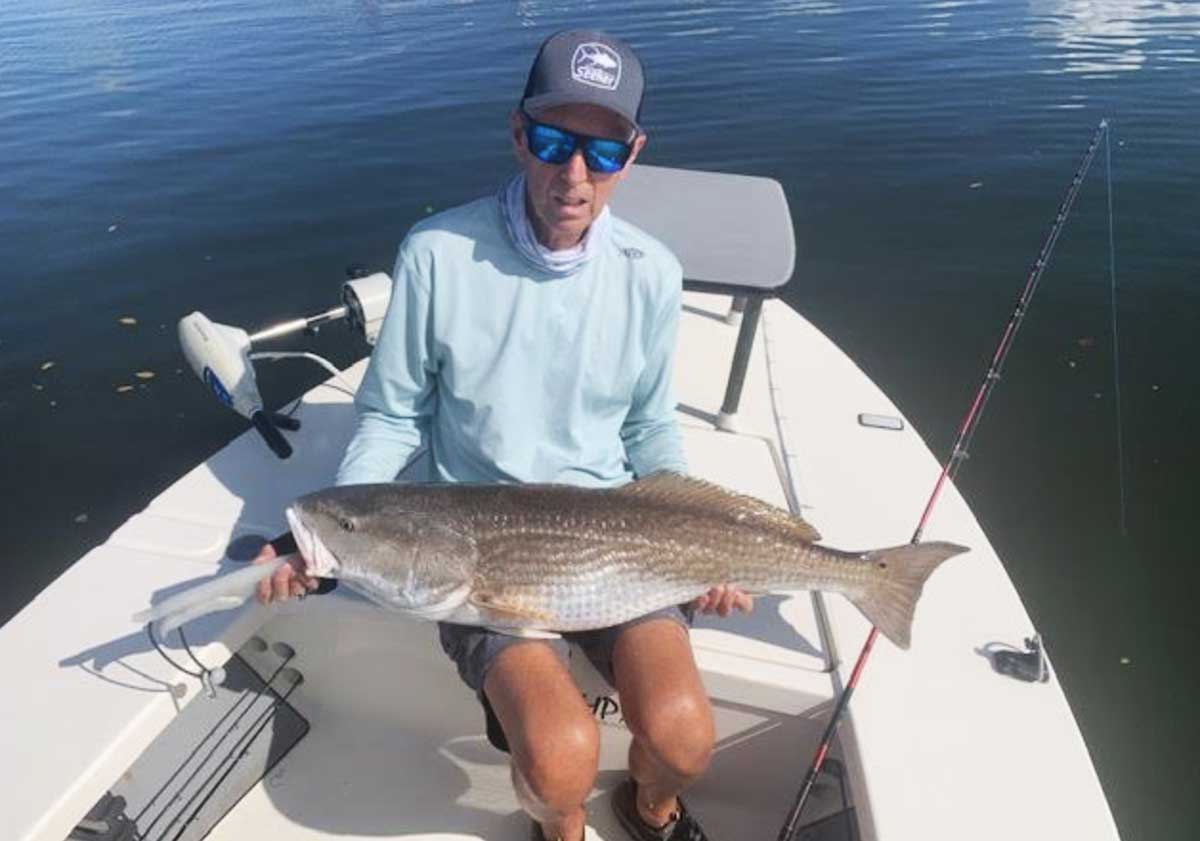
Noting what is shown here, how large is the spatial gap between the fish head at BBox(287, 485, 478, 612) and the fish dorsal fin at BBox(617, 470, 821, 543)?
0.62 m

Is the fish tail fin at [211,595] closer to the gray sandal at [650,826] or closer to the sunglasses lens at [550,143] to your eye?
the sunglasses lens at [550,143]

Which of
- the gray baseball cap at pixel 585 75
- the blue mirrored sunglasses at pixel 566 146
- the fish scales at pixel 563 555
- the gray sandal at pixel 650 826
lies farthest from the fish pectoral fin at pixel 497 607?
the gray baseball cap at pixel 585 75

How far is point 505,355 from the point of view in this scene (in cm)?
294

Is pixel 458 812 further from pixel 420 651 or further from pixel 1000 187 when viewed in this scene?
pixel 1000 187

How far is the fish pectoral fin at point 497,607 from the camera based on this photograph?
2666 millimetres

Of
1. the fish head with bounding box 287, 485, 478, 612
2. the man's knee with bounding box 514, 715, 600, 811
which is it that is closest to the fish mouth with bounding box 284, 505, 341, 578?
the fish head with bounding box 287, 485, 478, 612

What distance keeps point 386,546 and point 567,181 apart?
127 cm

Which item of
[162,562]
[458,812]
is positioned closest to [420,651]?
[458,812]

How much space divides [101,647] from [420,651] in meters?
1.10

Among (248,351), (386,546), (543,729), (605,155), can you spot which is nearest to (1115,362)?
(605,155)

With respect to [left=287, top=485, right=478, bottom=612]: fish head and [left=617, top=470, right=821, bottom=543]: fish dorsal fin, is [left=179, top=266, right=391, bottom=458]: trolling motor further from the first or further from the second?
[left=617, top=470, right=821, bottom=543]: fish dorsal fin

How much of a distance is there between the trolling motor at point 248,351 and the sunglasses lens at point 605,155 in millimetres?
1546

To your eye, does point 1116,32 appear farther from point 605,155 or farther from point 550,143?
point 550,143

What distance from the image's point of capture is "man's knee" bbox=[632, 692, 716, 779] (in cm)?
268
